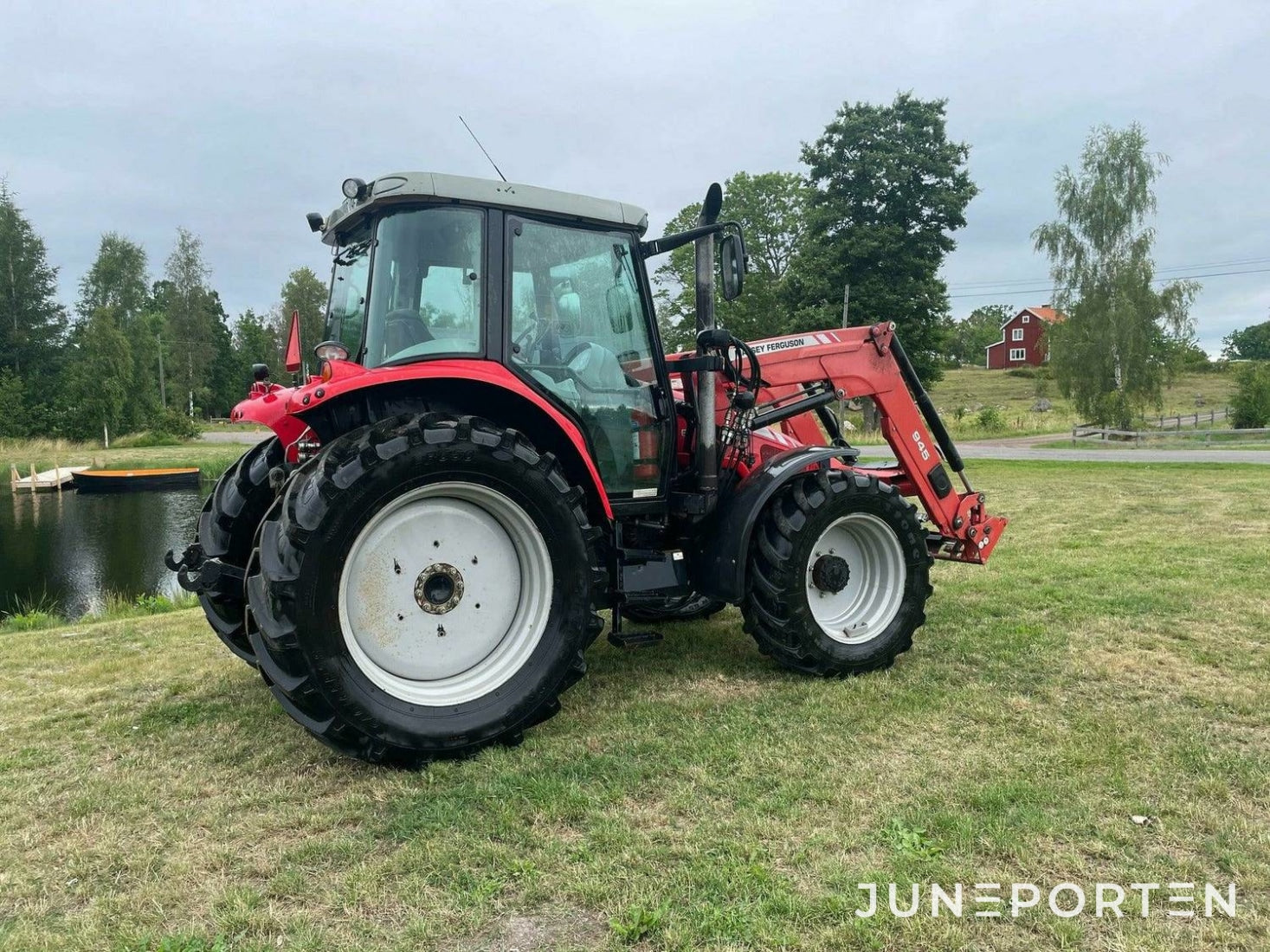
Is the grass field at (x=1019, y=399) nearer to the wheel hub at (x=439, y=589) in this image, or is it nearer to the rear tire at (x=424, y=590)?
the rear tire at (x=424, y=590)

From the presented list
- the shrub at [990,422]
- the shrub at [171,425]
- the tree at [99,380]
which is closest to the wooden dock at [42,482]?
the tree at [99,380]

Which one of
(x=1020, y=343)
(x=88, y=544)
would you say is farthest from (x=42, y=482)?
(x=1020, y=343)

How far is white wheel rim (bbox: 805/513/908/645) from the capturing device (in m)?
4.63

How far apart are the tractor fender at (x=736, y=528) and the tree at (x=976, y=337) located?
76522 mm

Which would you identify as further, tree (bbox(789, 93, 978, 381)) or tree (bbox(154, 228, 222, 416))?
tree (bbox(154, 228, 222, 416))

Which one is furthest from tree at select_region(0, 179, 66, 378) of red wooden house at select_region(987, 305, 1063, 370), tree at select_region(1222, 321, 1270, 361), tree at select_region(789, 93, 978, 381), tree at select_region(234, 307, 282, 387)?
tree at select_region(1222, 321, 1270, 361)

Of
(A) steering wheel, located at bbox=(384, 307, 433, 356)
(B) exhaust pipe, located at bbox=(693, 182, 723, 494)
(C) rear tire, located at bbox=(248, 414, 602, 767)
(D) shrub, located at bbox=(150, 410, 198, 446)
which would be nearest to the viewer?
(C) rear tire, located at bbox=(248, 414, 602, 767)

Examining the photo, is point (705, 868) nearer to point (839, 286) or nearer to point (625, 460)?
point (625, 460)

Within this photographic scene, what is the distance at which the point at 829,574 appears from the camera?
181 inches

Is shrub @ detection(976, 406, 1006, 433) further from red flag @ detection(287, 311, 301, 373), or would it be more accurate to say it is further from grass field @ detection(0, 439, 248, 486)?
red flag @ detection(287, 311, 301, 373)

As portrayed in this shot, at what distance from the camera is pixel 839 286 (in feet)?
93.1

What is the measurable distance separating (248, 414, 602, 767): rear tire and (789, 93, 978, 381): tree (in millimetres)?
25645

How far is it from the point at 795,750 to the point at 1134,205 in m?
31.4

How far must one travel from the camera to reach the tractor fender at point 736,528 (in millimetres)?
4297
